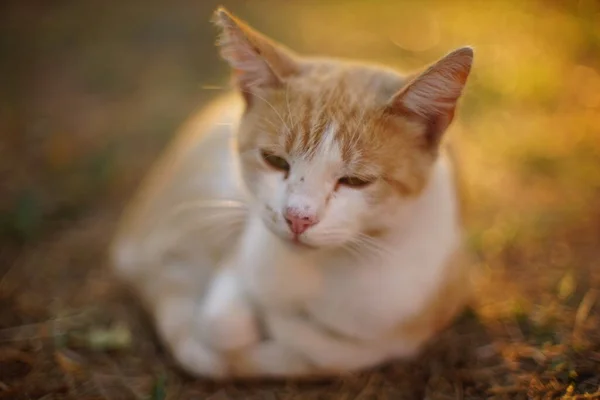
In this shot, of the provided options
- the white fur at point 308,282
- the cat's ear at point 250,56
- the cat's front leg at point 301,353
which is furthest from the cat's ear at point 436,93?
the cat's front leg at point 301,353

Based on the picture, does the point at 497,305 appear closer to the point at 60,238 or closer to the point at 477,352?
the point at 477,352

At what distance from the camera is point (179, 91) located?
296 centimetres

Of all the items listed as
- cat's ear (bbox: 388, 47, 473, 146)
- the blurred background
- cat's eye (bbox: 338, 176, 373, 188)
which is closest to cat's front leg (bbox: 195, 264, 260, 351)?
the blurred background

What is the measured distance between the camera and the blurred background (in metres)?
1.57

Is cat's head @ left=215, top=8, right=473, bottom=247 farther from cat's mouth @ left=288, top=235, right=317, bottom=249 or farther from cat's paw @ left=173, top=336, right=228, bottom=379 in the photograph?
cat's paw @ left=173, top=336, right=228, bottom=379

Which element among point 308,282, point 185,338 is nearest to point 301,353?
point 308,282

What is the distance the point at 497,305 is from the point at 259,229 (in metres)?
0.76

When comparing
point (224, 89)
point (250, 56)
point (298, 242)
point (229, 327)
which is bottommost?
point (229, 327)

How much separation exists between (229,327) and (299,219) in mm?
418

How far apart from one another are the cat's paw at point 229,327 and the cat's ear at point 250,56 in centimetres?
52

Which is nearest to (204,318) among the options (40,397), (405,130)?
(40,397)

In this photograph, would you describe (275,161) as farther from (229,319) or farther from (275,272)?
(229,319)

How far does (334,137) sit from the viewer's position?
1.25 m

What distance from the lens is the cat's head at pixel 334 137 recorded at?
122cm
